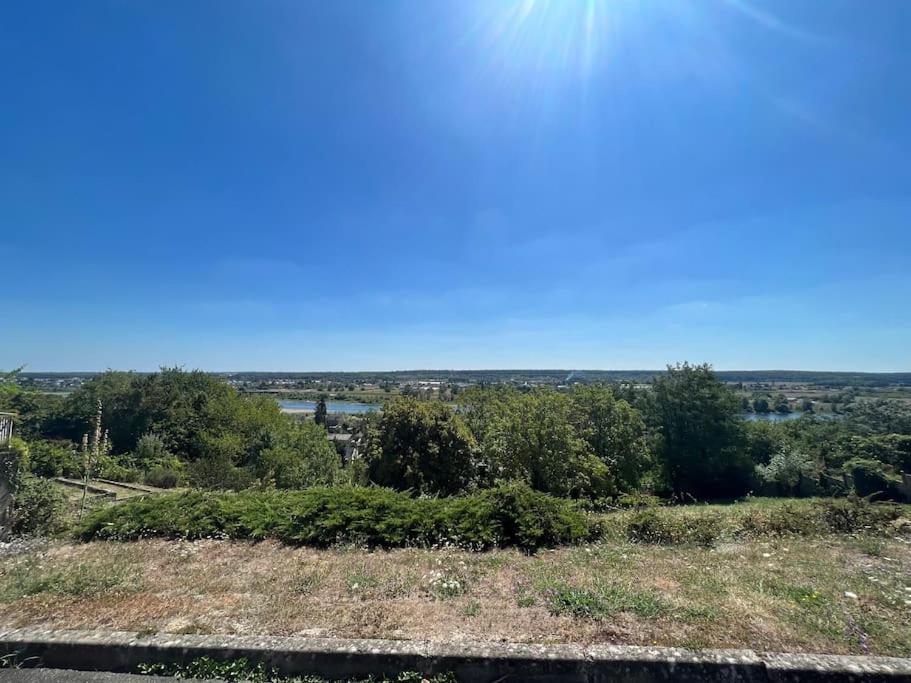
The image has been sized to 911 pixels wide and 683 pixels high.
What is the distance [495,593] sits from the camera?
3924mm

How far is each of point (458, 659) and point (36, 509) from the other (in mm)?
8073

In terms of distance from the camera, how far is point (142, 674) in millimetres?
2936

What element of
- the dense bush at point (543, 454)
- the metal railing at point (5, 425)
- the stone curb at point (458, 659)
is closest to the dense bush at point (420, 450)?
the dense bush at point (543, 454)

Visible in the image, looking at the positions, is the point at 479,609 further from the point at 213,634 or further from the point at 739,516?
the point at 739,516

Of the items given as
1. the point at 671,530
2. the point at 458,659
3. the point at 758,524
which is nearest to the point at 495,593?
the point at 458,659

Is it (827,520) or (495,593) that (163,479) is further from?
(827,520)

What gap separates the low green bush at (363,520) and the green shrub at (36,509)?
93cm

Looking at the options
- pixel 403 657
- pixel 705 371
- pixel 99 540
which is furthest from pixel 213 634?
pixel 705 371

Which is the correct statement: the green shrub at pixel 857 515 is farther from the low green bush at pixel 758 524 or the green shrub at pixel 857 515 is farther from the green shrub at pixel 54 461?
the green shrub at pixel 54 461

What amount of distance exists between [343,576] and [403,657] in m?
1.78

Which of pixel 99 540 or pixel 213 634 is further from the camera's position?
pixel 99 540

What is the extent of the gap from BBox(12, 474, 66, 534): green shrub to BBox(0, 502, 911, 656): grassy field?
102 centimetres

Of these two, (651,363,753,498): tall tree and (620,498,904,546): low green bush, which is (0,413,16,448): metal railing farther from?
(651,363,753,498): tall tree

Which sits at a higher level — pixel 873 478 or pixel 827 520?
pixel 827 520
